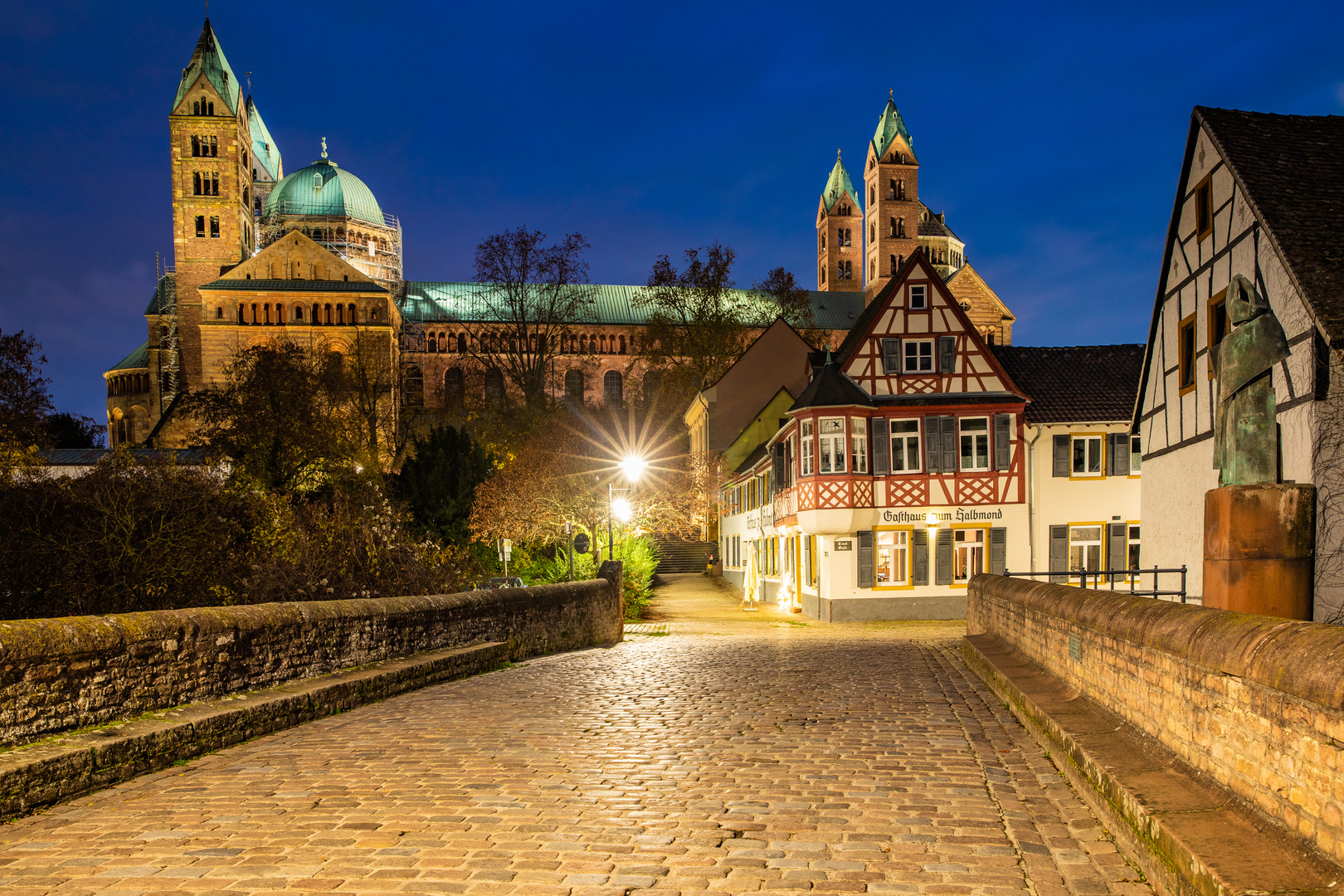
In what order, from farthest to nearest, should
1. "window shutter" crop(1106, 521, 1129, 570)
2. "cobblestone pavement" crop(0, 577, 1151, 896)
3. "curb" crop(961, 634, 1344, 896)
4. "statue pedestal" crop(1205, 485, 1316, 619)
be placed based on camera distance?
"window shutter" crop(1106, 521, 1129, 570) → "statue pedestal" crop(1205, 485, 1316, 619) → "cobblestone pavement" crop(0, 577, 1151, 896) → "curb" crop(961, 634, 1344, 896)

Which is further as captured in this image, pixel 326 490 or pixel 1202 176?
pixel 326 490

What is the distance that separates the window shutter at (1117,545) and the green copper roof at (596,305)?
199ft

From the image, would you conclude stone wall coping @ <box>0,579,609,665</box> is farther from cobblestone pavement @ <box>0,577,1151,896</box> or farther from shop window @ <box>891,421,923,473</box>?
shop window @ <box>891,421,923,473</box>

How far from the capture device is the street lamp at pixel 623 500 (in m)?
28.0

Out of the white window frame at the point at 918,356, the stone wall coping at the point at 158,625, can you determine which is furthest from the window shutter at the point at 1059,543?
the stone wall coping at the point at 158,625

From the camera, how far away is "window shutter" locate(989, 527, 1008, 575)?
29500 millimetres

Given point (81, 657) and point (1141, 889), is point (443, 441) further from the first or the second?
point (1141, 889)

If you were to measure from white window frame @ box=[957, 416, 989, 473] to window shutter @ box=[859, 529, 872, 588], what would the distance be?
3.28 meters

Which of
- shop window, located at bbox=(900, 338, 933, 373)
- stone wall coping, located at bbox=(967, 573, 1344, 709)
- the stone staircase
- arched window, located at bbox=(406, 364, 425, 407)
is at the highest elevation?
arched window, located at bbox=(406, 364, 425, 407)

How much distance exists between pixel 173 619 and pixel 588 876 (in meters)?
4.87

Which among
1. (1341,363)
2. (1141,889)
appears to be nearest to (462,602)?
(1141,889)

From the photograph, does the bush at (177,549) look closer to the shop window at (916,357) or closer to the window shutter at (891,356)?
the window shutter at (891,356)

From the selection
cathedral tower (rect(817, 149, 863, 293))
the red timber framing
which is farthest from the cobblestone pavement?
cathedral tower (rect(817, 149, 863, 293))

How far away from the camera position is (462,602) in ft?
48.0
